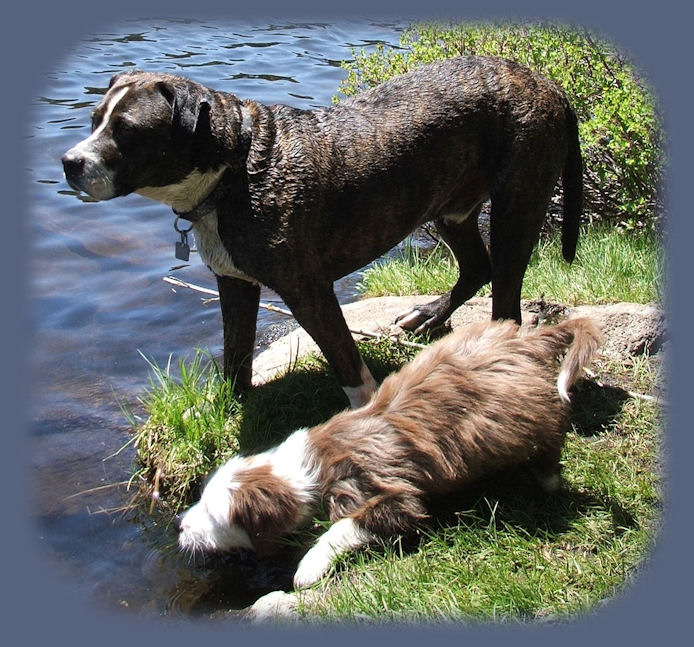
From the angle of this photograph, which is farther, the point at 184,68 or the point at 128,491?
the point at 184,68

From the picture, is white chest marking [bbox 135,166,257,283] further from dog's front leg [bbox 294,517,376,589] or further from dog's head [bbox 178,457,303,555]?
dog's front leg [bbox 294,517,376,589]

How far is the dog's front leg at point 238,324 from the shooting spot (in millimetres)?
4809

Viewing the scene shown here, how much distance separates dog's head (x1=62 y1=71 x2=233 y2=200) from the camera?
3906mm

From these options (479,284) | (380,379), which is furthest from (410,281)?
(380,379)

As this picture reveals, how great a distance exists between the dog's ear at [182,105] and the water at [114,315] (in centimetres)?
200

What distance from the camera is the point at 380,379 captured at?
5148mm

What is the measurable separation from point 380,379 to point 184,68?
22.0 feet

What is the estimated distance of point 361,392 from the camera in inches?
181

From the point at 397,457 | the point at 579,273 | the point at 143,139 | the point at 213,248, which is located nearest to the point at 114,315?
the point at 213,248

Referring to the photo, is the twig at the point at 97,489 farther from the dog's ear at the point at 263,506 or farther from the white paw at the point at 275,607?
the white paw at the point at 275,607

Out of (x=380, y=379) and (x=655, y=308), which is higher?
(x=655, y=308)

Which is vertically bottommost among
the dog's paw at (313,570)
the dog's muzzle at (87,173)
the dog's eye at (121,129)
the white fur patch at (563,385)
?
the dog's paw at (313,570)

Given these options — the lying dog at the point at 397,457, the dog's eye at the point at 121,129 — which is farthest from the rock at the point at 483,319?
the dog's eye at the point at 121,129

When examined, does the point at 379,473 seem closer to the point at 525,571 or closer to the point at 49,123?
the point at 525,571
